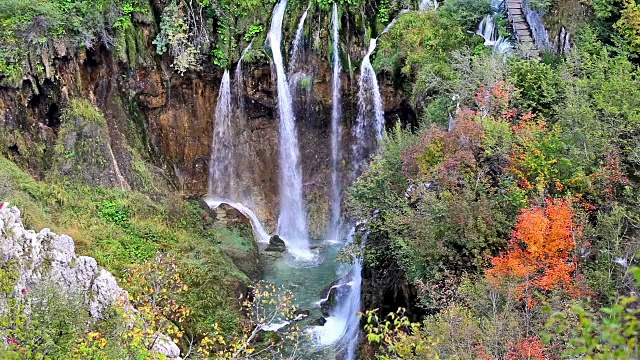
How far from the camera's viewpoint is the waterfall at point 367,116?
2112 centimetres

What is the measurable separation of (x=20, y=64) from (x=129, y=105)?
4012 millimetres

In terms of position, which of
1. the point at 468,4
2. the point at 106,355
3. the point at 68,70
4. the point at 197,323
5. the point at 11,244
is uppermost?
the point at 468,4

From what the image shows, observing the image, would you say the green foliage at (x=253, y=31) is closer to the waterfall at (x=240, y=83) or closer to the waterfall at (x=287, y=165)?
the waterfall at (x=240, y=83)

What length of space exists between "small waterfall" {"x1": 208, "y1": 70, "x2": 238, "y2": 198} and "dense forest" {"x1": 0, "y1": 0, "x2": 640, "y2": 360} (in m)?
0.42

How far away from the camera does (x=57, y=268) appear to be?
1114 centimetres

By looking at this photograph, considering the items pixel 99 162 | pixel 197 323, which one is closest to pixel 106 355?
pixel 197 323

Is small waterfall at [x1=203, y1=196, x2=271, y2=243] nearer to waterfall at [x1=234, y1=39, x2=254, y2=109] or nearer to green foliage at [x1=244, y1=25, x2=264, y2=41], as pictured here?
waterfall at [x1=234, y1=39, x2=254, y2=109]

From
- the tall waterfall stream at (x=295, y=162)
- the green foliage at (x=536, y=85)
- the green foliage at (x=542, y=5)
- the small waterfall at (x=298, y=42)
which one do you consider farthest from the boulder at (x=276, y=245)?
the green foliage at (x=542, y=5)

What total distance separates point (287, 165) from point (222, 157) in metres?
2.80

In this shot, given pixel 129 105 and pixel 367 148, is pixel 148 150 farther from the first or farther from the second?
pixel 367 148

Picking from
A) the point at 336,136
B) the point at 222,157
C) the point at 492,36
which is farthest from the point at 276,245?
the point at 492,36

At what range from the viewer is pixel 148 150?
69.7 ft

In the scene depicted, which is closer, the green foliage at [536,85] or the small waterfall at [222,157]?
the green foliage at [536,85]

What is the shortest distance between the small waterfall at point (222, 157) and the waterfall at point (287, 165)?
212 cm
